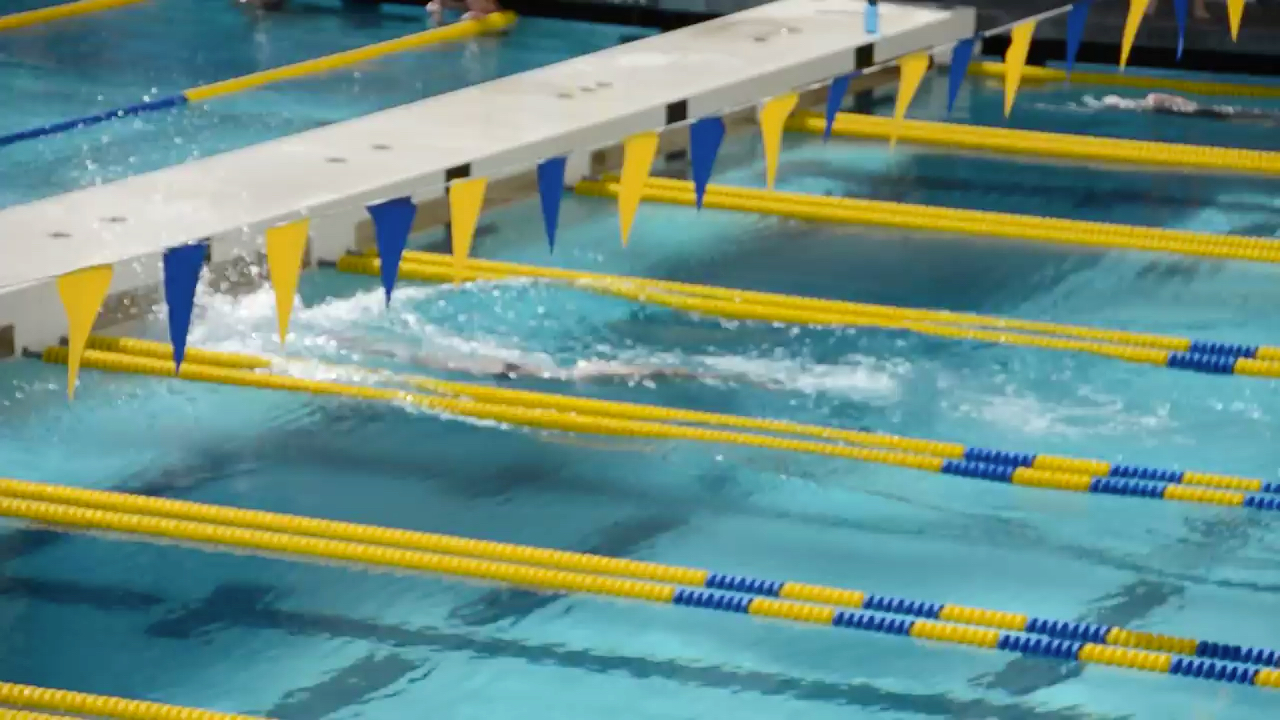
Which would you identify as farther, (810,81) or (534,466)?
(810,81)

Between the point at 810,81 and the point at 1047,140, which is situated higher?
the point at 810,81

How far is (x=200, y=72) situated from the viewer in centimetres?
1016

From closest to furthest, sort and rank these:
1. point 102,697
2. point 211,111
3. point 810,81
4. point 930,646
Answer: point 102,697 → point 930,646 → point 810,81 → point 211,111

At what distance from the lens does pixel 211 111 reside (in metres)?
9.36

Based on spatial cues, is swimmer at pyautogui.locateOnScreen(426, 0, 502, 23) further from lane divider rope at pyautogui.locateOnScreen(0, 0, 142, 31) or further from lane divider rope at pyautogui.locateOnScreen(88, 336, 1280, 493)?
lane divider rope at pyautogui.locateOnScreen(88, 336, 1280, 493)

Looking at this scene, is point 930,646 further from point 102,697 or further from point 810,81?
point 810,81

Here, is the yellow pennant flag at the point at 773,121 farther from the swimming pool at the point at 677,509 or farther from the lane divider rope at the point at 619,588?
the lane divider rope at the point at 619,588

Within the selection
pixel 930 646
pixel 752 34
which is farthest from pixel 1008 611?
pixel 752 34

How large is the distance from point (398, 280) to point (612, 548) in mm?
2229

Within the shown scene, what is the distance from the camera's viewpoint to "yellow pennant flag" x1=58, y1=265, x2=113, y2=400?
4.58 metres

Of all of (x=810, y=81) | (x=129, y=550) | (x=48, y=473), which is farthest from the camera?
(x=810, y=81)

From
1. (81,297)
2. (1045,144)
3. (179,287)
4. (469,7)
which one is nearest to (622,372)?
(179,287)

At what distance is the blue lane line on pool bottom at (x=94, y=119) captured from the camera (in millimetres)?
8742

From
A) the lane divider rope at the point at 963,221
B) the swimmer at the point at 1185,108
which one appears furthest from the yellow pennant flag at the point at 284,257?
the swimmer at the point at 1185,108
